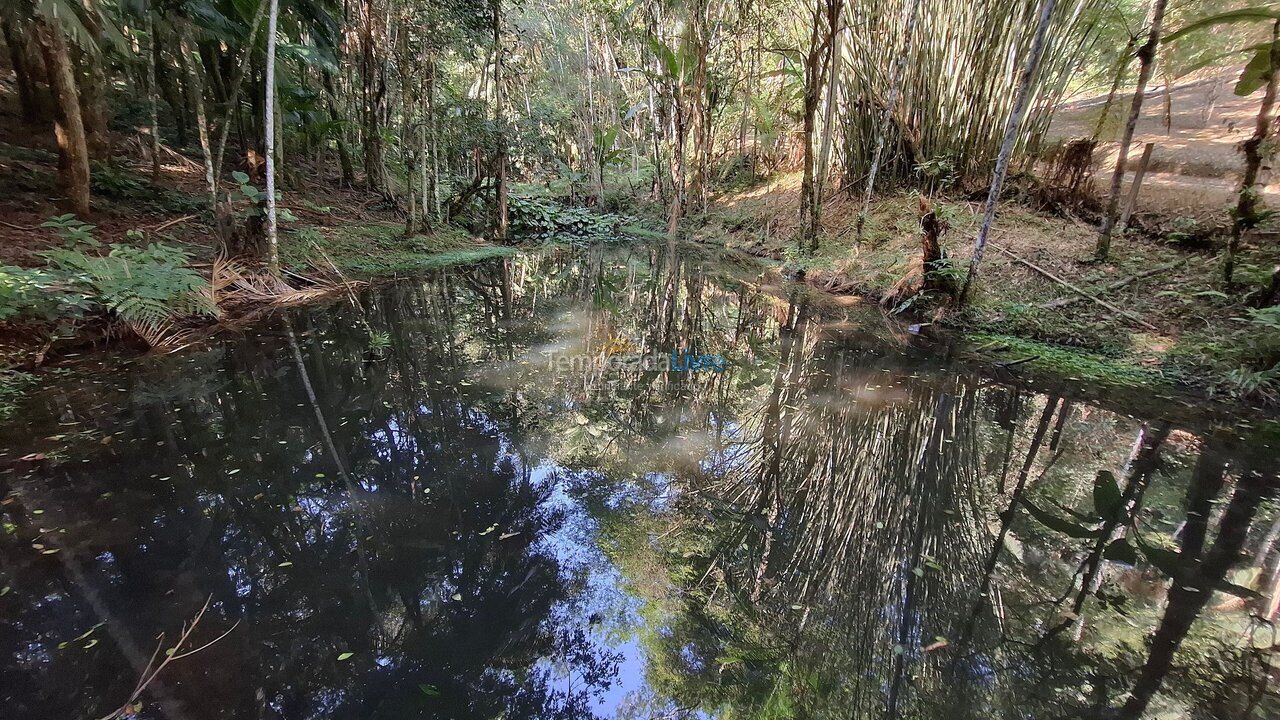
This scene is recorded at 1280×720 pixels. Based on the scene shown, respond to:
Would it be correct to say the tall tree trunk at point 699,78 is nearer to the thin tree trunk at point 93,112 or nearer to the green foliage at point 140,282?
the green foliage at point 140,282

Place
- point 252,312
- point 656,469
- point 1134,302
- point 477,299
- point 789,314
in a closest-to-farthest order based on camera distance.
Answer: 1. point 656,469
2. point 1134,302
3. point 252,312
4. point 789,314
5. point 477,299

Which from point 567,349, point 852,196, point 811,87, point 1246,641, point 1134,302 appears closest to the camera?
point 1246,641

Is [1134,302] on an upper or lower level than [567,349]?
upper

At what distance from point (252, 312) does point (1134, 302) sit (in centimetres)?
1115

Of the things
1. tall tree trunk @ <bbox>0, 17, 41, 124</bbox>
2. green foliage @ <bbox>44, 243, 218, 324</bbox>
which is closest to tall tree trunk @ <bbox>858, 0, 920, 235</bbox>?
green foliage @ <bbox>44, 243, 218, 324</bbox>

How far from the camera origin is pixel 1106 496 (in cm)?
360

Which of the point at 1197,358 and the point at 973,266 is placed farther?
the point at 973,266

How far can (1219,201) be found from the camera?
7320mm

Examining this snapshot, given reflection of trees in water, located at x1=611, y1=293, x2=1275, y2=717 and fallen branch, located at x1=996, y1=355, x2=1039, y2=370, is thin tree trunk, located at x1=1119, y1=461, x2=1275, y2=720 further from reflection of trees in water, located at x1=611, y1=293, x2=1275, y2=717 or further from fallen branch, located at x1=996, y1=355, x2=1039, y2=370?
fallen branch, located at x1=996, y1=355, x2=1039, y2=370

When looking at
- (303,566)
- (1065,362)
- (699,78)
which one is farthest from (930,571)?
(699,78)

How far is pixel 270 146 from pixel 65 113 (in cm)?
243

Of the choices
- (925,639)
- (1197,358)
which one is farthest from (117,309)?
(1197,358)

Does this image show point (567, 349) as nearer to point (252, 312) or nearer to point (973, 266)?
point (252, 312)

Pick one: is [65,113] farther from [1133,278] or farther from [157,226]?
[1133,278]
